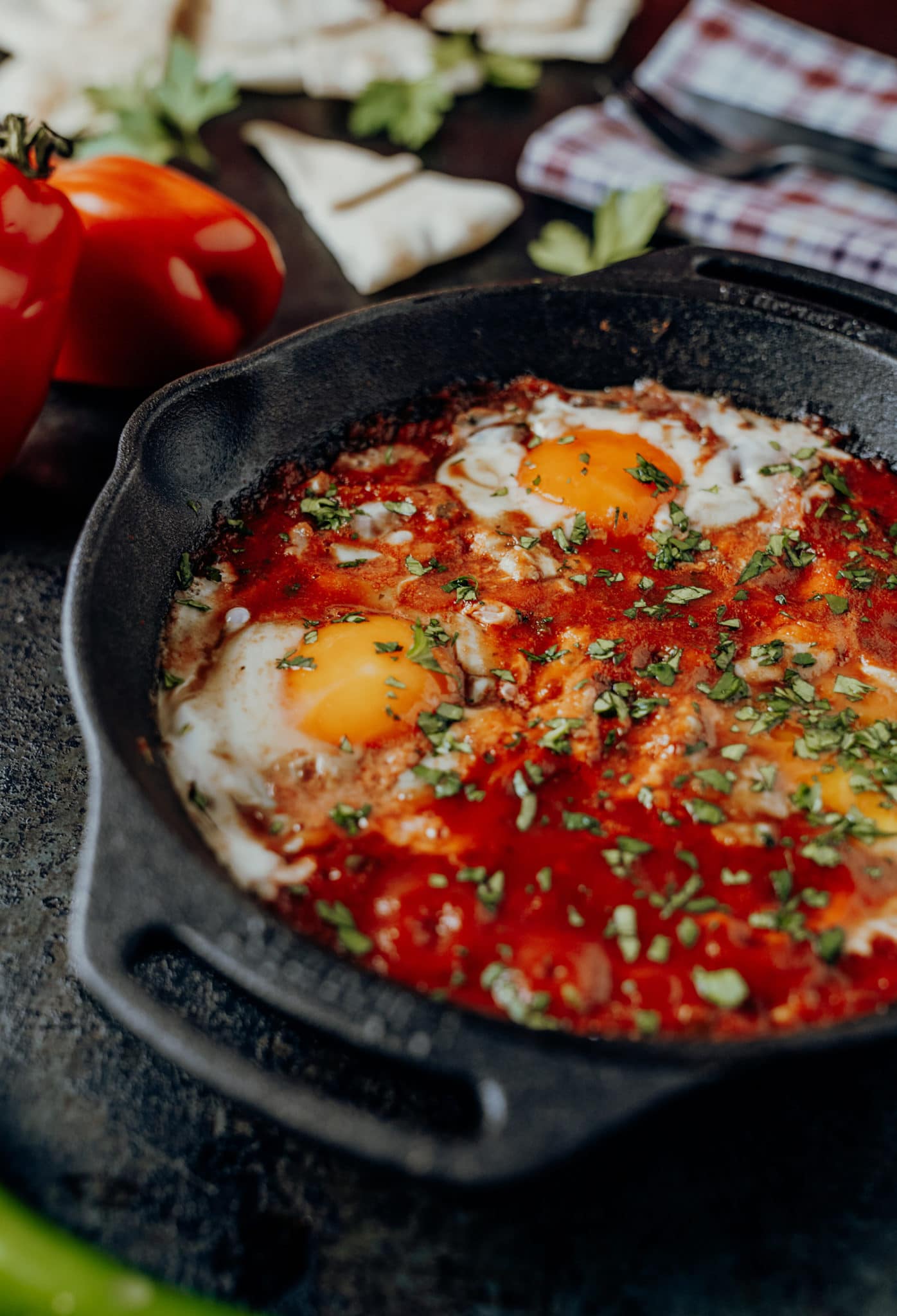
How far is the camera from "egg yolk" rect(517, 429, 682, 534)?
111 inches

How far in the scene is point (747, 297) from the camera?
2.88 m

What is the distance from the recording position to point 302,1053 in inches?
78.9

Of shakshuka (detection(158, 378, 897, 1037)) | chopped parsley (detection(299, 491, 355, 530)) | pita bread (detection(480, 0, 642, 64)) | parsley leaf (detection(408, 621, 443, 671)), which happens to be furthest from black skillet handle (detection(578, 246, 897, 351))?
pita bread (detection(480, 0, 642, 64))

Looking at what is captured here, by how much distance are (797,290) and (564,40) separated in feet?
7.92

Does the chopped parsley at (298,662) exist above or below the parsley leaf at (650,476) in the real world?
below

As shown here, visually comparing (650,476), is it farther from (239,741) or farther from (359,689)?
(239,741)

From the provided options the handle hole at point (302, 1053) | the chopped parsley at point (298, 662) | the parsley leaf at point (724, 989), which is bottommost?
the handle hole at point (302, 1053)

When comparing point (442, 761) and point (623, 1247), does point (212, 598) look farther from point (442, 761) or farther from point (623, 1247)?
point (623, 1247)

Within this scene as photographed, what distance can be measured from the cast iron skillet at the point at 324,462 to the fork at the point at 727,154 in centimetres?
121

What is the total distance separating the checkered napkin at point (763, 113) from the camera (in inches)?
147

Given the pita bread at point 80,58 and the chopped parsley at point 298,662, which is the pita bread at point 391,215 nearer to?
the pita bread at point 80,58

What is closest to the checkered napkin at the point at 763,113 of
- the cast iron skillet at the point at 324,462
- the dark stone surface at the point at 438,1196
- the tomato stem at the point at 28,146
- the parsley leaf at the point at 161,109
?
the cast iron skillet at the point at 324,462

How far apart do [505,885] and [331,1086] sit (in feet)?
1.53

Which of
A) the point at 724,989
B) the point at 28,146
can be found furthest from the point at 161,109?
the point at 724,989
